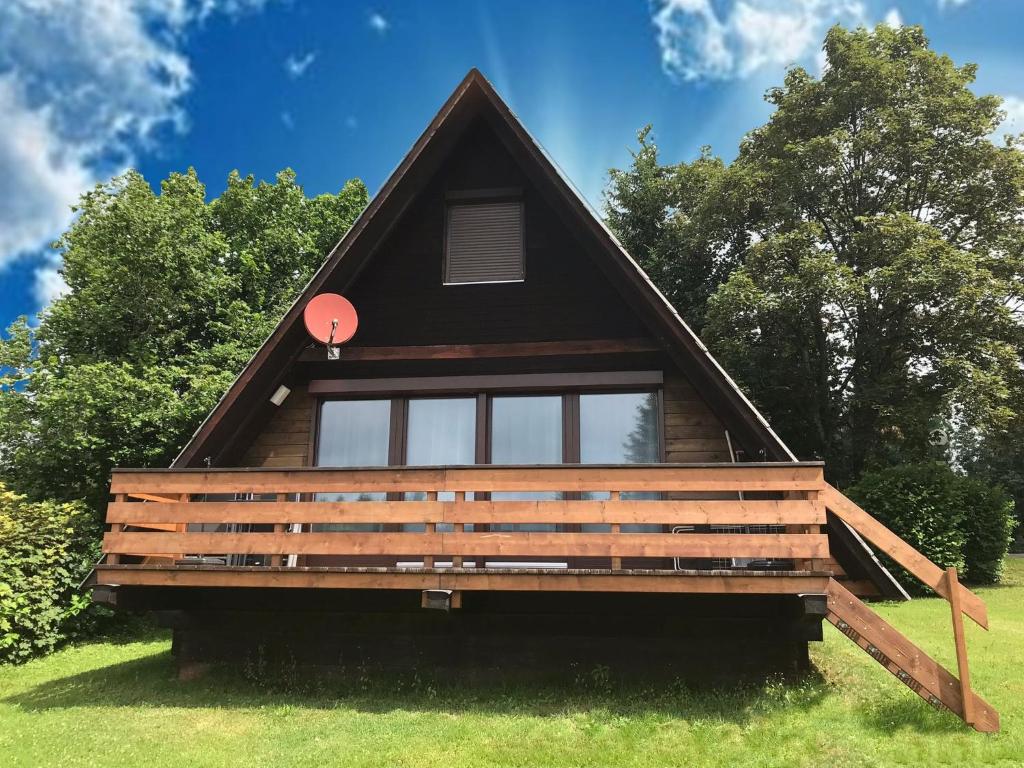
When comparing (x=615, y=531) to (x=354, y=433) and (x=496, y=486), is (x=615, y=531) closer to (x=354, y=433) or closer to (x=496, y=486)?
(x=496, y=486)

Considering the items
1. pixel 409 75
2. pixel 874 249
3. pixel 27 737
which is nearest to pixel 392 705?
pixel 27 737

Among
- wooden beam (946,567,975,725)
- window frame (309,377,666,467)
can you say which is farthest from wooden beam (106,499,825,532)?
window frame (309,377,666,467)

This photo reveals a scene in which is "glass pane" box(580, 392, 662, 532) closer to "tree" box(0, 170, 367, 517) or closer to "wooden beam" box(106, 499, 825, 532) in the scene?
"wooden beam" box(106, 499, 825, 532)

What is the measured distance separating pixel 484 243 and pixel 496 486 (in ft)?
14.6

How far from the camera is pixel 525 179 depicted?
10922 millimetres

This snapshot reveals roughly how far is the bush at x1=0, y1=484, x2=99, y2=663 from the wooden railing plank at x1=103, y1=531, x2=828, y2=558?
491 centimetres

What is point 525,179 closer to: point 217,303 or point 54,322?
point 217,303

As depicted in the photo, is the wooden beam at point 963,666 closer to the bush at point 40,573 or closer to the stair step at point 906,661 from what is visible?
the stair step at point 906,661

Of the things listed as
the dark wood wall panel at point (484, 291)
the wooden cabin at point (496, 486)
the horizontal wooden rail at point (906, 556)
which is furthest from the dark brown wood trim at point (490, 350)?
the horizontal wooden rail at point (906, 556)

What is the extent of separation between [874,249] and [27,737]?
2158 centimetres

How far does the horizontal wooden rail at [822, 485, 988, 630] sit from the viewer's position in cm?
657

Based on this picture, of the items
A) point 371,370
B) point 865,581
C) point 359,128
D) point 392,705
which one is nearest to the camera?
point 392,705

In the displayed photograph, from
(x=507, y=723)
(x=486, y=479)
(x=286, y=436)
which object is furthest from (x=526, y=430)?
(x=507, y=723)

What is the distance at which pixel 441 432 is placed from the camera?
1016 centimetres
